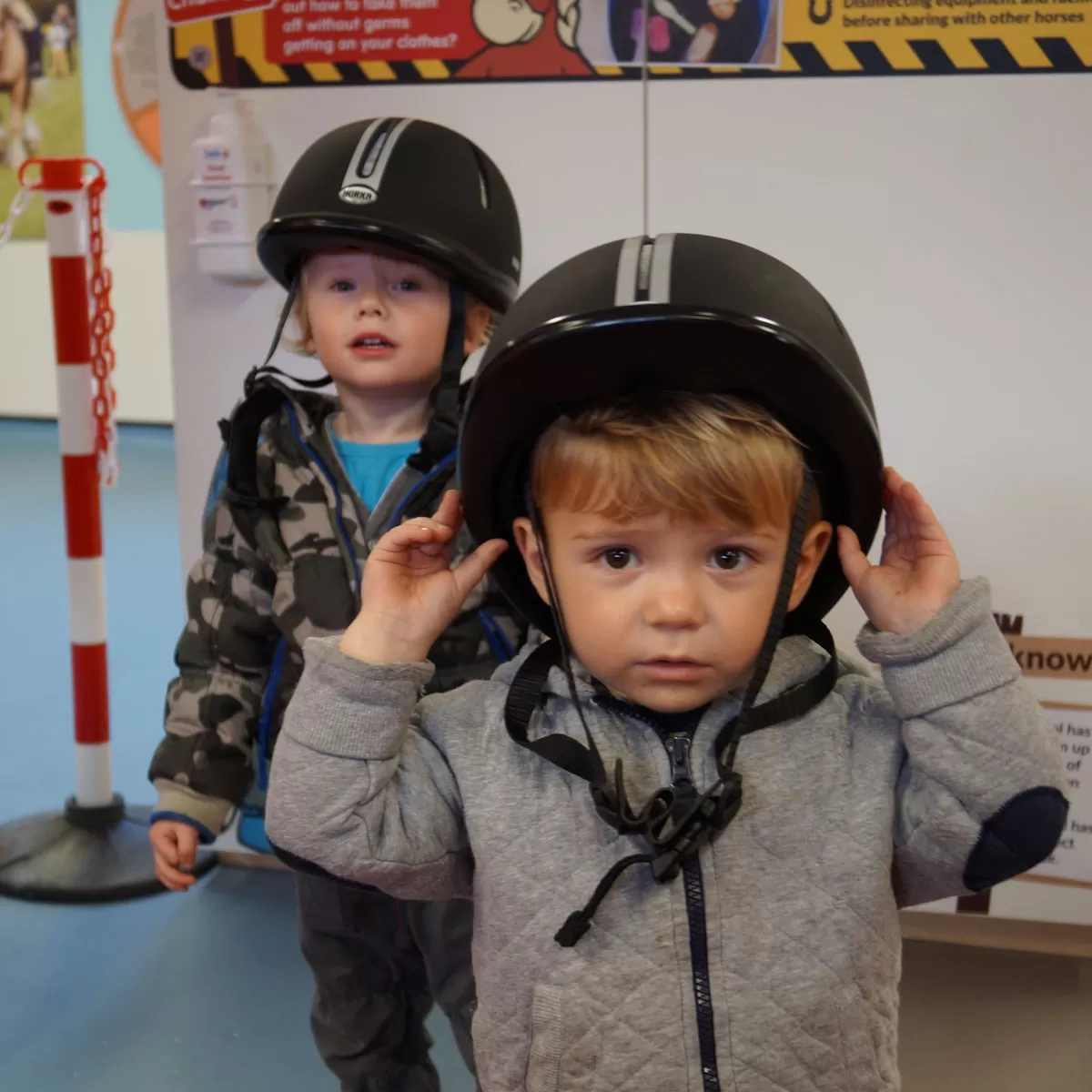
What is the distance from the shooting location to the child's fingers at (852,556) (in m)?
1.11

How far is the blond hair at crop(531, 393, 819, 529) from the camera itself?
101 centimetres

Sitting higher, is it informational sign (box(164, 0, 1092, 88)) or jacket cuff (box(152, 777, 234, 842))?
informational sign (box(164, 0, 1092, 88))

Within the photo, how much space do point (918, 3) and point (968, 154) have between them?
0.25 meters

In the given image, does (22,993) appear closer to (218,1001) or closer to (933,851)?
(218,1001)

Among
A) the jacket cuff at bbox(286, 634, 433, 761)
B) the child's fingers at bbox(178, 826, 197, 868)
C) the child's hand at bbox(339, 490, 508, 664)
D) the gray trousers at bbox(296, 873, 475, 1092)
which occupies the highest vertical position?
the child's hand at bbox(339, 490, 508, 664)

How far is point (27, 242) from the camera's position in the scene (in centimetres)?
748

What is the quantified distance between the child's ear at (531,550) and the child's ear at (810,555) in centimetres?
23

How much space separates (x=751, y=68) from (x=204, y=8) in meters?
0.96

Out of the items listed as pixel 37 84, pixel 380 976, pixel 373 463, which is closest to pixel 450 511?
pixel 373 463

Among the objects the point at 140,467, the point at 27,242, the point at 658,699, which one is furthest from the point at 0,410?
the point at 658,699

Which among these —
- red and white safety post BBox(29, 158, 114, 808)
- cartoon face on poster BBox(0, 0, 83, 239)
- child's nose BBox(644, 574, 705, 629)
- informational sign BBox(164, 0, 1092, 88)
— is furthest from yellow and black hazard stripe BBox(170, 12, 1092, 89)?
cartoon face on poster BBox(0, 0, 83, 239)

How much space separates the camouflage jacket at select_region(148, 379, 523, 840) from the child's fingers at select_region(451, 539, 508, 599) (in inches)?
12.2

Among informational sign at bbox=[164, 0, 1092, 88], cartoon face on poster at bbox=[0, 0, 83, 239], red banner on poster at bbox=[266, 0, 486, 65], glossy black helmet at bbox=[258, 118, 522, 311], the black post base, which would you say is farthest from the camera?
cartoon face on poster at bbox=[0, 0, 83, 239]

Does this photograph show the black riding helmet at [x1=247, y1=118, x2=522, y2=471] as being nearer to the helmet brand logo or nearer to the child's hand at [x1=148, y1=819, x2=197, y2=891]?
the helmet brand logo
